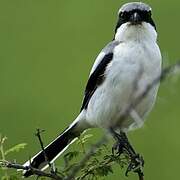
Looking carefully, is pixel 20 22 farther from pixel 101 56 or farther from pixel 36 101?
pixel 101 56

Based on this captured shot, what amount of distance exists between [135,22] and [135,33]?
0.06 meters

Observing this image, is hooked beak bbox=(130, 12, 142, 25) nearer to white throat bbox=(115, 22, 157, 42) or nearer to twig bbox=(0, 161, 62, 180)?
white throat bbox=(115, 22, 157, 42)

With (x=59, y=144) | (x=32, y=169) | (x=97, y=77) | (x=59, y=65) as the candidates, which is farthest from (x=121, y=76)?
(x=59, y=65)

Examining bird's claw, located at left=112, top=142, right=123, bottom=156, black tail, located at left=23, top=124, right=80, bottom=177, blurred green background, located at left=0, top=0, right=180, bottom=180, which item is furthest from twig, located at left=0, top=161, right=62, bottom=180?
blurred green background, located at left=0, top=0, right=180, bottom=180

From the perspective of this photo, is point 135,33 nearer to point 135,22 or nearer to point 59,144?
point 135,22

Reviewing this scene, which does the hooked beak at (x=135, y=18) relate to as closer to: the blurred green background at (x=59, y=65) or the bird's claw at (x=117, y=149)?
the bird's claw at (x=117, y=149)

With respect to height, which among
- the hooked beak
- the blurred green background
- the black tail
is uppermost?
the blurred green background

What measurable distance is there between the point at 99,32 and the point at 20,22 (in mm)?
701

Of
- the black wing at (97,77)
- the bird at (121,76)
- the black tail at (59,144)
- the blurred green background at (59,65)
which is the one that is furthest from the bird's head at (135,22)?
the blurred green background at (59,65)

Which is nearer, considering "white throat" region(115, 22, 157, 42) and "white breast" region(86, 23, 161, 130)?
"white breast" region(86, 23, 161, 130)

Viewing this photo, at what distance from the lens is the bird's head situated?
11.9ft

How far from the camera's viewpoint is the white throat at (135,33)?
3607mm

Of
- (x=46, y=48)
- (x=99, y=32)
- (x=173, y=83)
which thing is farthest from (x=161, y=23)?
(x=173, y=83)

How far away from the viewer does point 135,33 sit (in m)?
3.61
